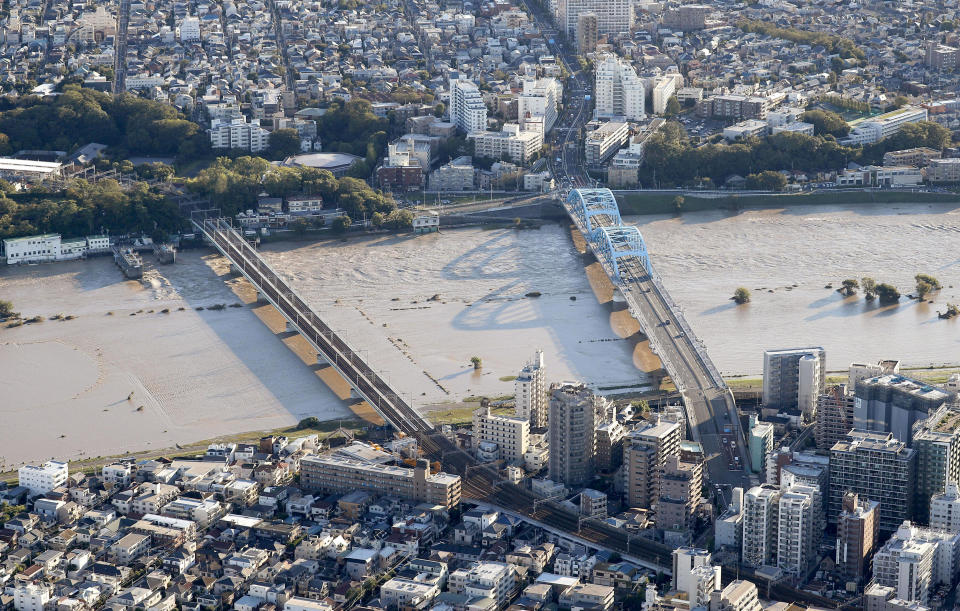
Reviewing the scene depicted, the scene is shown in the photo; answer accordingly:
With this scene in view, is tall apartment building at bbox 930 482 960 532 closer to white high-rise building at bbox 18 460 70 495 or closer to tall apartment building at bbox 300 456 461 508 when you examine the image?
tall apartment building at bbox 300 456 461 508

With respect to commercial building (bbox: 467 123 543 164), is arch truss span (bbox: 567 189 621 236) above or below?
below

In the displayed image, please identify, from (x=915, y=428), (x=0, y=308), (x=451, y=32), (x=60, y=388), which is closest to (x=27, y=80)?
(x=451, y=32)

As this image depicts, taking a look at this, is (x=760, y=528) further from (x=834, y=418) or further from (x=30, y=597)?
(x=30, y=597)

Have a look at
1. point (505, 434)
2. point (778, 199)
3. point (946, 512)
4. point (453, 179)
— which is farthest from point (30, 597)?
point (778, 199)

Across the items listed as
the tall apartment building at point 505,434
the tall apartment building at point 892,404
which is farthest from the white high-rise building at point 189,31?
the tall apartment building at point 892,404

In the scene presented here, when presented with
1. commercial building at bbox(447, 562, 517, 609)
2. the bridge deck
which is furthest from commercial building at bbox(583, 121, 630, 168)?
commercial building at bbox(447, 562, 517, 609)

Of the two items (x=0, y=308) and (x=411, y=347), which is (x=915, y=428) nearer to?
(x=411, y=347)
